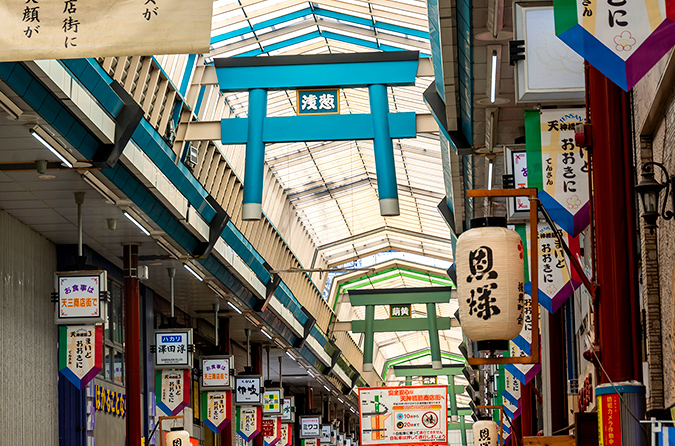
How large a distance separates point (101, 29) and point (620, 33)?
127 inches

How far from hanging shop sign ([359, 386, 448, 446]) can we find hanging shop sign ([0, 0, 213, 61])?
24.2 meters

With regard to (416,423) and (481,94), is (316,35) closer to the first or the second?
(481,94)

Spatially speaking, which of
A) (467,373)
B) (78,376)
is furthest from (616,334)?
(467,373)

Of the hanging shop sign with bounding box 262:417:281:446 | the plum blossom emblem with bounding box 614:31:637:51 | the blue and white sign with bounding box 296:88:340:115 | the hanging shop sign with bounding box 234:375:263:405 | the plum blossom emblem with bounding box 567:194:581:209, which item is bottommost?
the hanging shop sign with bounding box 262:417:281:446

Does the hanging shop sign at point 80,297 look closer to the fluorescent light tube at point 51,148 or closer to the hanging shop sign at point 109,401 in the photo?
the fluorescent light tube at point 51,148

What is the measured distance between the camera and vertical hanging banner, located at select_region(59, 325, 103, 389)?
15391 millimetres

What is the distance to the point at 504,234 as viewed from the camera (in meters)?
8.34

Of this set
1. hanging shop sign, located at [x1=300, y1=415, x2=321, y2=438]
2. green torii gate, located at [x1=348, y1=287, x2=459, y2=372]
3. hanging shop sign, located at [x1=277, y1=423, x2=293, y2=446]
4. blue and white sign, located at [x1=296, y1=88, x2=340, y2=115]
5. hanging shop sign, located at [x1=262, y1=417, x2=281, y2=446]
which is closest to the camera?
blue and white sign, located at [x1=296, y1=88, x2=340, y2=115]

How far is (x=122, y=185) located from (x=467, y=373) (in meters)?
33.5

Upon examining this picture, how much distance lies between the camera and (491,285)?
836cm

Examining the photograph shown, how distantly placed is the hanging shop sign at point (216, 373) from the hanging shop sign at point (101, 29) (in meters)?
19.2

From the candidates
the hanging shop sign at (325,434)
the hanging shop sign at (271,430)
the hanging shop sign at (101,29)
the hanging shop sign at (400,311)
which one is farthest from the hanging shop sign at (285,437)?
the hanging shop sign at (101,29)

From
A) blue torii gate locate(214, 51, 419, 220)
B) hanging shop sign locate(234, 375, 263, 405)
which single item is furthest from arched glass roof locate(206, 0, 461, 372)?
hanging shop sign locate(234, 375, 263, 405)

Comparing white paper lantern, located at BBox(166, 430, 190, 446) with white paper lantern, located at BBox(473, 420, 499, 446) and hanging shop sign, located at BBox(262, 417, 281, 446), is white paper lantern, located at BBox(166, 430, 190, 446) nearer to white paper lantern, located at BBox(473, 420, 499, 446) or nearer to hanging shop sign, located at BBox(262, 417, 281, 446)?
white paper lantern, located at BBox(473, 420, 499, 446)
